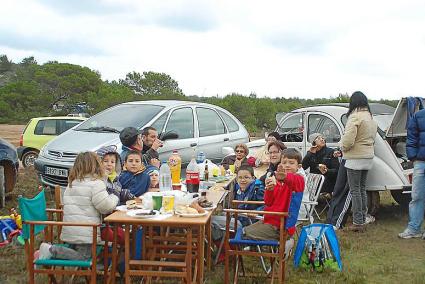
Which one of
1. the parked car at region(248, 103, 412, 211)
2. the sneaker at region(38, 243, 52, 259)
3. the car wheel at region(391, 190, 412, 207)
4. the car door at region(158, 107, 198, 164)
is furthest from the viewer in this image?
the car wheel at region(391, 190, 412, 207)

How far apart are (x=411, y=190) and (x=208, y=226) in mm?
3114

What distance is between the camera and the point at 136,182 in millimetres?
4957

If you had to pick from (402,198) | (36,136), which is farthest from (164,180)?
(36,136)

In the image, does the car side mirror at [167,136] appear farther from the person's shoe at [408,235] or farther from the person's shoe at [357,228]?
the person's shoe at [408,235]

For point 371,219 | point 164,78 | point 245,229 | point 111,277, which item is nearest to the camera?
point 111,277

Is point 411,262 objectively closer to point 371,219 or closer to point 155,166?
point 371,219

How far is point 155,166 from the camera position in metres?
5.55

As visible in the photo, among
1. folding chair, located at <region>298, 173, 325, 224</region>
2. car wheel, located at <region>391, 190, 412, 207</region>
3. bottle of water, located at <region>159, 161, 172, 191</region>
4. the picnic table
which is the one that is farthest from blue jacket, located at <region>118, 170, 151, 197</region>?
car wheel, located at <region>391, 190, 412, 207</region>

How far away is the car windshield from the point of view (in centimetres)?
769

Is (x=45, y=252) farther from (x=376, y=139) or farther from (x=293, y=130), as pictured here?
(x=293, y=130)

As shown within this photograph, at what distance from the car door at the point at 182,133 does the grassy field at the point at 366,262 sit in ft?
8.40

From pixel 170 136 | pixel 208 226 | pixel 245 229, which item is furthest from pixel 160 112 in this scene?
pixel 245 229

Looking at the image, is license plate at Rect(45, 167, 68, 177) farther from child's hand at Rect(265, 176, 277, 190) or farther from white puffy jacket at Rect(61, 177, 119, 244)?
child's hand at Rect(265, 176, 277, 190)

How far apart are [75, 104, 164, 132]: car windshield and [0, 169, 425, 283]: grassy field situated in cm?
189
